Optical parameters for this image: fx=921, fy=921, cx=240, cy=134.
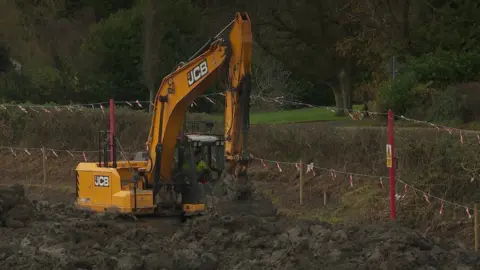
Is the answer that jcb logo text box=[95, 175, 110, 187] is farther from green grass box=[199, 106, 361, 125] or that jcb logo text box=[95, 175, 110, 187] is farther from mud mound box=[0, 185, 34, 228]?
green grass box=[199, 106, 361, 125]

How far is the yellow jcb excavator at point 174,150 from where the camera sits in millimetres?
16172

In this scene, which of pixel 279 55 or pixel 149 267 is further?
pixel 279 55

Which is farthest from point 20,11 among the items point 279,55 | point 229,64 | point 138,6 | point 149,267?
point 149,267

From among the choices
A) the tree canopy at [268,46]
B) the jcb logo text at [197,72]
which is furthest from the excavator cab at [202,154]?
the tree canopy at [268,46]

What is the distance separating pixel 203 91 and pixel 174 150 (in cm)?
132

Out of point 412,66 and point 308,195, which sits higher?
point 412,66

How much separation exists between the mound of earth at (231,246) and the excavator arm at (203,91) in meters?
1.10

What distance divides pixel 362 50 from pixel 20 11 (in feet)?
69.9

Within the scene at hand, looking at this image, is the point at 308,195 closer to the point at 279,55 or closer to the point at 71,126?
the point at 71,126

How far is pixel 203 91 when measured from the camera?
56.8 feet

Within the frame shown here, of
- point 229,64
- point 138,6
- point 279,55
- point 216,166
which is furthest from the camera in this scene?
point 138,6

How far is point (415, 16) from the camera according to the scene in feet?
102

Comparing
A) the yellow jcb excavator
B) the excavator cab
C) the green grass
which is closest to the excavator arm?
the yellow jcb excavator

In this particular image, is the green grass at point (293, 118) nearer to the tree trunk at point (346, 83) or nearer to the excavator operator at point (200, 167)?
the tree trunk at point (346, 83)
